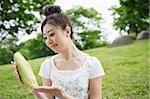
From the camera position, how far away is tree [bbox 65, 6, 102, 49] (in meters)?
14.2

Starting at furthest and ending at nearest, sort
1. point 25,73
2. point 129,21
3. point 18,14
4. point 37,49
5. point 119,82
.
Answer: point 129,21
point 37,49
point 18,14
point 119,82
point 25,73

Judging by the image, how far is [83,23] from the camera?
14.6 m

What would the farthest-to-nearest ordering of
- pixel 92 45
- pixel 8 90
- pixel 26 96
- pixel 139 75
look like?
pixel 92 45 < pixel 139 75 < pixel 8 90 < pixel 26 96

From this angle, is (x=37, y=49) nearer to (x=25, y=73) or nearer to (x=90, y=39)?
(x=90, y=39)

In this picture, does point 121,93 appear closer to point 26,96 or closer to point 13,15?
point 26,96

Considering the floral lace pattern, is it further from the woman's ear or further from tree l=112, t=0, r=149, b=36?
tree l=112, t=0, r=149, b=36

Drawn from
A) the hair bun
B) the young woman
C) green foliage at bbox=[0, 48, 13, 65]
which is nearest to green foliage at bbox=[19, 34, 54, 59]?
green foliage at bbox=[0, 48, 13, 65]

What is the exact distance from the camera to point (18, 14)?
5.83 meters

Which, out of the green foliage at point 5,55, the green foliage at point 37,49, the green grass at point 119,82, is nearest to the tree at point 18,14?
the green grass at point 119,82

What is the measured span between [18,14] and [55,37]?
4345 mm

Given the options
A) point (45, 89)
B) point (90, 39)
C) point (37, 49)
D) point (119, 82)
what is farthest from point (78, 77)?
point (90, 39)

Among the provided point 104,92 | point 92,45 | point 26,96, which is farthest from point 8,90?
point 92,45

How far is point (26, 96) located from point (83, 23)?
10.9m

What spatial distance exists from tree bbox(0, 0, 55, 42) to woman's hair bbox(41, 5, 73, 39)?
159 inches
